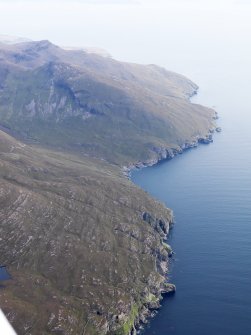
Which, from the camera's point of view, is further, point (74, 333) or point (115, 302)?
point (115, 302)

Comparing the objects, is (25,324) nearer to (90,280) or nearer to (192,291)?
(90,280)

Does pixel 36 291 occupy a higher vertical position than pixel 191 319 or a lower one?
lower

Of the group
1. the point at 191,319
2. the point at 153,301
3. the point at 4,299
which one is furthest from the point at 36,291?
the point at 191,319

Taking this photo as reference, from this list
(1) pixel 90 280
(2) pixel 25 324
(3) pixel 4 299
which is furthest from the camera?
(1) pixel 90 280

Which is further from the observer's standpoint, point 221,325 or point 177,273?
point 177,273

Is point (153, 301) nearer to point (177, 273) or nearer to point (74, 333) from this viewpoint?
point (177, 273)

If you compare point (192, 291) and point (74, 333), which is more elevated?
point (192, 291)

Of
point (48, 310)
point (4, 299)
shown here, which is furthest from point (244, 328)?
point (4, 299)

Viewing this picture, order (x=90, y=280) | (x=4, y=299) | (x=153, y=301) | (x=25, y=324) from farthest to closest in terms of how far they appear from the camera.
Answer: (x=90, y=280) → (x=153, y=301) → (x=4, y=299) → (x=25, y=324)
